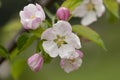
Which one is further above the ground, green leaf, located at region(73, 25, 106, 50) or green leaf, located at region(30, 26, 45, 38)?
green leaf, located at region(30, 26, 45, 38)

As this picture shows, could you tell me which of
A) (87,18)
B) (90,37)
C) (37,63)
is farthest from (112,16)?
(37,63)

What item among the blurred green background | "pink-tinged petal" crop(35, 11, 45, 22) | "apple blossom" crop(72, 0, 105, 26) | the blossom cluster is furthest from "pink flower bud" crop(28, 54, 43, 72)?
the blurred green background

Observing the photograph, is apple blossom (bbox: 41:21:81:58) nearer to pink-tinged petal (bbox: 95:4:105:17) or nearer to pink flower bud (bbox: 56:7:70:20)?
pink flower bud (bbox: 56:7:70:20)

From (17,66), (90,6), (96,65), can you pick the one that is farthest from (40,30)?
(96,65)

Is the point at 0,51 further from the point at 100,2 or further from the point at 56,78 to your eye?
the point at 56,78

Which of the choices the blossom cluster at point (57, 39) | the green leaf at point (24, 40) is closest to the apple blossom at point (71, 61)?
the blossom cluster at point (57, 39)

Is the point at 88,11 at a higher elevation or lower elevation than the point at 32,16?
lower

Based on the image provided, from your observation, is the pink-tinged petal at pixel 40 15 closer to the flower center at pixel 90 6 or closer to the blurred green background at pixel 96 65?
the flower center at pixel 90 6

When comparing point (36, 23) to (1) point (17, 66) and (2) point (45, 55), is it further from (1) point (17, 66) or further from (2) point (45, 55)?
(1) point (17, 66)
